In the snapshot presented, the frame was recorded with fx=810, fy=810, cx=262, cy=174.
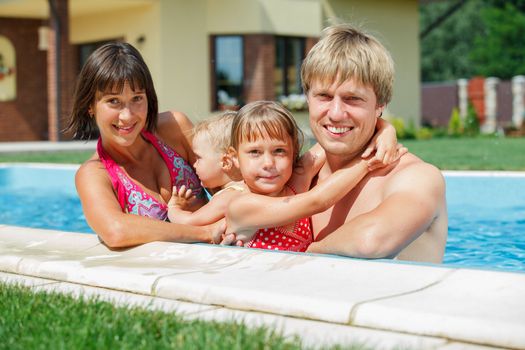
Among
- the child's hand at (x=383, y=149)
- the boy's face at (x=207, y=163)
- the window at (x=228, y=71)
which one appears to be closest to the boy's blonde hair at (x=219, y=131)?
the boy's face at (x=207, y=163)

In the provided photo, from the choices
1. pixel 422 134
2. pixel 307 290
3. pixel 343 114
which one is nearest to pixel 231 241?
pixel 343 114

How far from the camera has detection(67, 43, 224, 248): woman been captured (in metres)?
3.69

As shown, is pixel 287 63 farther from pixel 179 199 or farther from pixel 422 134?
pixel 179 199

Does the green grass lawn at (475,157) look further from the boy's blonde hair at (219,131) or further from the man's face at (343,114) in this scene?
the man's face at (343,114)

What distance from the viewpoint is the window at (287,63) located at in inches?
757

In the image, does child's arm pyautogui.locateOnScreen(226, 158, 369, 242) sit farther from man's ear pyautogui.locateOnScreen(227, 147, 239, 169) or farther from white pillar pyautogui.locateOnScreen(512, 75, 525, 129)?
white pillar pyautogui.locateOnScreen(512, 75, 525, 129)

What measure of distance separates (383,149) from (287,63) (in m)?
16.4

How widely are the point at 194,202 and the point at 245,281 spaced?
1636 mm

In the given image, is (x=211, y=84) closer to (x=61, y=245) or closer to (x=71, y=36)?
(x=71, y=36)

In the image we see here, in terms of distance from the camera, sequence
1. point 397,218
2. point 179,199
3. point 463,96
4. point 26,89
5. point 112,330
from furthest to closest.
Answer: point 463,96 → point 26,89 → point 179,199 → point 397,218 → point 112,330

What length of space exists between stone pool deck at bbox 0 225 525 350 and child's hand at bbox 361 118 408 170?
1.56 feet

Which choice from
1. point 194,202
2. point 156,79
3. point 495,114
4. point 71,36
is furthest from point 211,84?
point 194,202

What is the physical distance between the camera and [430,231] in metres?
3.43

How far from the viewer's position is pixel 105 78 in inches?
150
